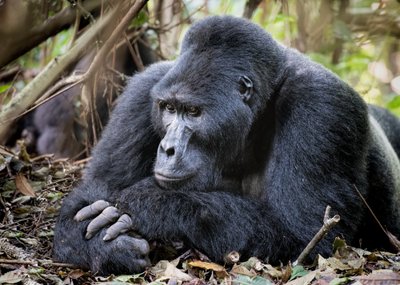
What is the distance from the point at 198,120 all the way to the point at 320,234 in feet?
3.71

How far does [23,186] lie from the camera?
4742 mm

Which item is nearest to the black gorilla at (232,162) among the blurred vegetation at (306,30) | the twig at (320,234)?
the twig at (320,234)

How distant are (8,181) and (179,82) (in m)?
1.75

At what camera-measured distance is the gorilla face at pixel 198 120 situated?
3.93 metres

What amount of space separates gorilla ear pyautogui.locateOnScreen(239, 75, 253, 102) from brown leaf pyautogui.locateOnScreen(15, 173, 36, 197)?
73.6 inches

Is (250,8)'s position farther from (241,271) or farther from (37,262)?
(37,262)

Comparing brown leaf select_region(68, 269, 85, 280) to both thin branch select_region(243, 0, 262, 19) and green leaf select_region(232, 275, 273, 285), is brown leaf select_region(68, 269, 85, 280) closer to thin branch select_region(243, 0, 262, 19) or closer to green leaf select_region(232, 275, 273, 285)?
green leaf select_region(232, 275, 273, 285)

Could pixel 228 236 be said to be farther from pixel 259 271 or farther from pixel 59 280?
pixel 59 280

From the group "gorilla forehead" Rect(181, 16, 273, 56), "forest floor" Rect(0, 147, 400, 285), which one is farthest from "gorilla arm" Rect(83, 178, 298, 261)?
"gorilla forehead" Rect(181, 16, 273, 56)

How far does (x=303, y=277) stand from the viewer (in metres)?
3.34

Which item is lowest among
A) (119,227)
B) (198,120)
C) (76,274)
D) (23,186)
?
(76,274)

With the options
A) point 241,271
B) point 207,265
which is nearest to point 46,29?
point 207,265

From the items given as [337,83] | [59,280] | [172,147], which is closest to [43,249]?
[59,280]

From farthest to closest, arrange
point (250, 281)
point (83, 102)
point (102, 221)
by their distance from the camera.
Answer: point (83, 102)
point (102, 221)
point (250, 281)
